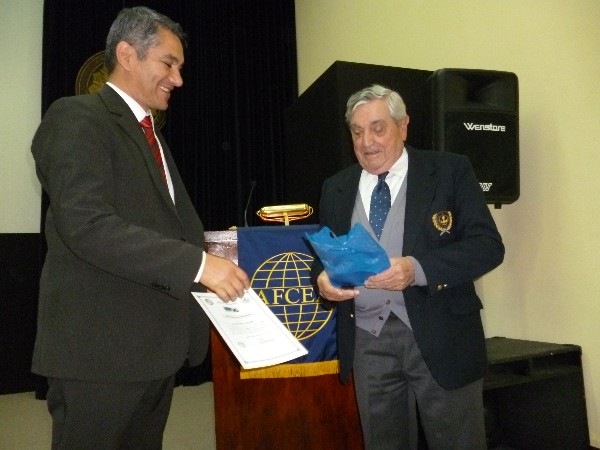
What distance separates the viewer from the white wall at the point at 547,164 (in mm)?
2383

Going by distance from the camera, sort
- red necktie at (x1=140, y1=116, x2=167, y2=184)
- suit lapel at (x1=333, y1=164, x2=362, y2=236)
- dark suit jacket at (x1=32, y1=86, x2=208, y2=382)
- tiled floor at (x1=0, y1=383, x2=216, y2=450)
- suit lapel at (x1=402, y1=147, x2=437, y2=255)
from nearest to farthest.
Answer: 1. dark suit jacket at (x1=32, y1=86, x2=208, y2=382)
2. red necktie at (x1=140, y1=116, x2=167, y2=184)
3. suit lapel at (x1=402, y1=147, x2=437, y2=255)
4. suit lapel at (x1=333, y1=164, x2=362, y2=236)
5. tiled floor at (x1=0, y1=383, x2=216, y2=450)

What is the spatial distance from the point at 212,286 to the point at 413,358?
0.67 meters

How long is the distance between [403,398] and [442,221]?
55cm

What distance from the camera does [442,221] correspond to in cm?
148

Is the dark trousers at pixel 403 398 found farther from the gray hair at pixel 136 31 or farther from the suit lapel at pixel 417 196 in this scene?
the gray hair at pixel 136 31

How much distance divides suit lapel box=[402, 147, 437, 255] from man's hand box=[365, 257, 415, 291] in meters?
0.13

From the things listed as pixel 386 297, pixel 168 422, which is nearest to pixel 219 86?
pixel 168 422

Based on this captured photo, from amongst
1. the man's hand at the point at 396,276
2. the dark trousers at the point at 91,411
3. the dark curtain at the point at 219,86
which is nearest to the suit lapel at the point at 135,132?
the dark trousers at the point at 91,411

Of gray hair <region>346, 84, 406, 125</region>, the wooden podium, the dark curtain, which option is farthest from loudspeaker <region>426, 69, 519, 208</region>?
the dark curtain

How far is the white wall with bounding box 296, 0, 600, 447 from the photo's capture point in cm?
238

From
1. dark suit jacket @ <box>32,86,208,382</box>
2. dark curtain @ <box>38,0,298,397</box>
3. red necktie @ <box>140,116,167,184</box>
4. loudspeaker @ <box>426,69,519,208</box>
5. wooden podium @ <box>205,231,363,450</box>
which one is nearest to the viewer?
dark suit jacket @ <box>32,86,208,382</box>

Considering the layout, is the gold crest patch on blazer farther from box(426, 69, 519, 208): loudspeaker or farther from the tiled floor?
the tiled floor

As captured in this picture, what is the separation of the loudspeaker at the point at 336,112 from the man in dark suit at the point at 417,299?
94 centimetres

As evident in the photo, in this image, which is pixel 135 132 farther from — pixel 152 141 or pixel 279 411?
pixel 279 411
